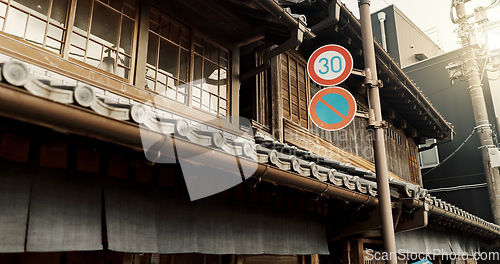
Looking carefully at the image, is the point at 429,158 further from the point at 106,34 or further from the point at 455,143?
the point at 106,34

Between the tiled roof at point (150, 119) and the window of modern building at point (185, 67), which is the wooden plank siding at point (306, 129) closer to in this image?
the window of modern building at point (185, 67)

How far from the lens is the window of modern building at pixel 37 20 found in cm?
468

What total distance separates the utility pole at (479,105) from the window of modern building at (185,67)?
47.6ft

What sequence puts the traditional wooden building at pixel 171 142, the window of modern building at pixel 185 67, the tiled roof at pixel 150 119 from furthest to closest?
the window of modern building at pixel 185 67, the traditional wooden building at pixel 171 142, the tiled roof at pixel 150 119

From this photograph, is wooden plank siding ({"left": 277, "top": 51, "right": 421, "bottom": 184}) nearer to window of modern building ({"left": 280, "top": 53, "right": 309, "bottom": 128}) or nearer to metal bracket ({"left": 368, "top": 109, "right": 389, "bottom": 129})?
window of modern building ({"left": 280, "top": 53, "right": 309, "bottom": 128})

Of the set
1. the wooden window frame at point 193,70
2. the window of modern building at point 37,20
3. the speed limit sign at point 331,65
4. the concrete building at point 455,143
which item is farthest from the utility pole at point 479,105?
the window of modern building at point 37,20

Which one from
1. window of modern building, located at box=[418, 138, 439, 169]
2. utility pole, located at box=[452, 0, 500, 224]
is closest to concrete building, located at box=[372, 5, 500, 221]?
window of modern building, located at box=[418, 138, 439, 169]

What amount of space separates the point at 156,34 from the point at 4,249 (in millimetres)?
4207

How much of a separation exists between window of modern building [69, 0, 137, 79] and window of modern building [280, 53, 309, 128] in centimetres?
421

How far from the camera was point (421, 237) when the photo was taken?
34.2 ft

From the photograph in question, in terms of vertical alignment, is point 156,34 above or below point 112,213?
above

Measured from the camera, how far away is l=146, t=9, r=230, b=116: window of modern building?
255 inches

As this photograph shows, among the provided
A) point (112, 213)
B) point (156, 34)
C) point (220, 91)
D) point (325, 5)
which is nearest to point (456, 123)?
point (325, 5)

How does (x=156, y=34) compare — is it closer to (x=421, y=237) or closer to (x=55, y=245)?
(x=55, y=245)
